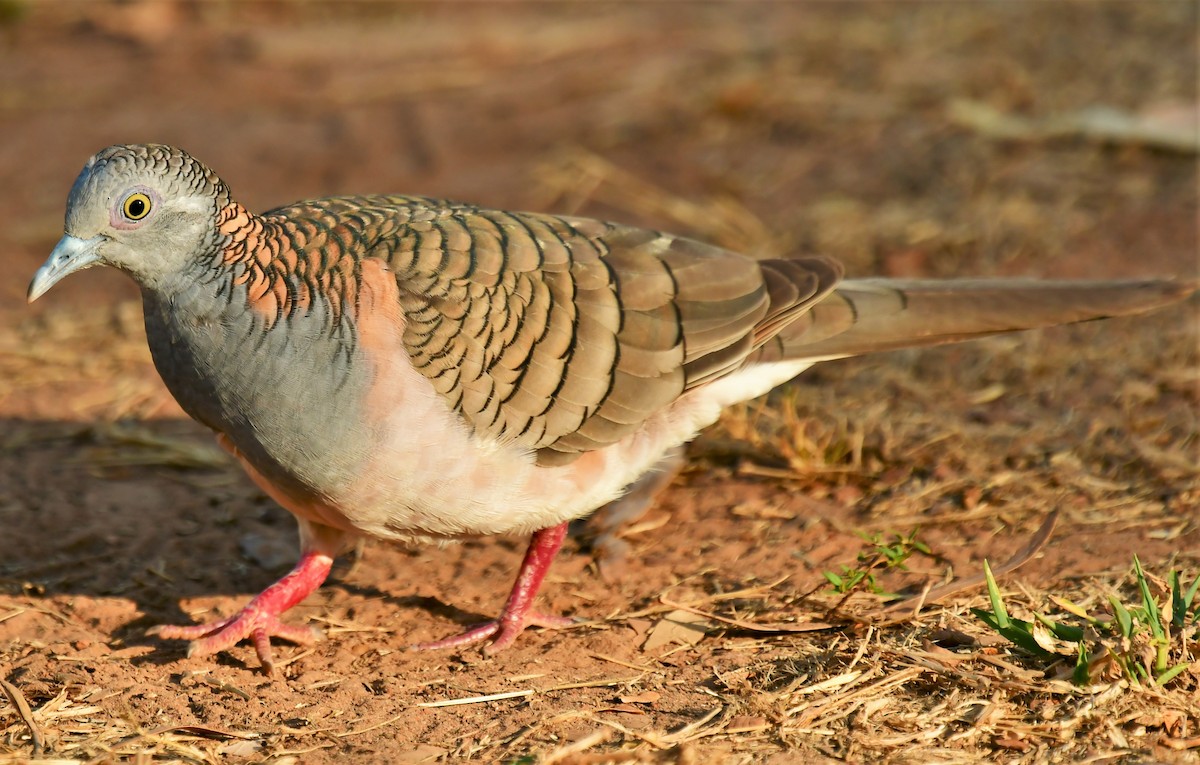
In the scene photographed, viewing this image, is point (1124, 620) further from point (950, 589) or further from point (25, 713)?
point (25, 713)

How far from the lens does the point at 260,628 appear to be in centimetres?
375

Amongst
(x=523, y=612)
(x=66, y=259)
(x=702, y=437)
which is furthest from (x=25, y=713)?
(x=702, y=437)

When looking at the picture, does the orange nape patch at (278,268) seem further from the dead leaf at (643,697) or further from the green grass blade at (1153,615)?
the green grass blade at (1153,615)

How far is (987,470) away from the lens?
14.7 ft

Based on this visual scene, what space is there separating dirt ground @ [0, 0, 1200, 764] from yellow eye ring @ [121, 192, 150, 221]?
1.33m

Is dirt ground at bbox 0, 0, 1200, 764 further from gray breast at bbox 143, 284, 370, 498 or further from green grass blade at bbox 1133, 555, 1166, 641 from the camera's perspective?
gray breast at bbox 143, 284, 370, 498

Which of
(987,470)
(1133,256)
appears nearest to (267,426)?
(987,470)

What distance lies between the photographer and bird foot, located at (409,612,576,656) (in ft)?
12.3

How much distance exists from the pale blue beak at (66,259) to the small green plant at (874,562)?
7.33ft

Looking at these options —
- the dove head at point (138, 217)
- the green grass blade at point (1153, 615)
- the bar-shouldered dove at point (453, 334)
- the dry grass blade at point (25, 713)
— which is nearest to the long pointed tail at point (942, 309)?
the bar-shouldered dove at point (453, 334)

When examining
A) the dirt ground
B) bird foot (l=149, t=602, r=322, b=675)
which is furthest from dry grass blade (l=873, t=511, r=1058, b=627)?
bird foot (l=149, t=602, r=322, b=675)

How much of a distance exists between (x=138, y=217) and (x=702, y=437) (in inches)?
98.1

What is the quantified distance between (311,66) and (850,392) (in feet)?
19.4

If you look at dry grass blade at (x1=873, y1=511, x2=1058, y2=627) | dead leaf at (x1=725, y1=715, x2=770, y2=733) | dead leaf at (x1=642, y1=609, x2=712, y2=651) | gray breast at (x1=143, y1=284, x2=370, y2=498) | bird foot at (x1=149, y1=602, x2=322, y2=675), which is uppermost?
gray breast at (x1=143, y1=284, x2=370, y2=498)
